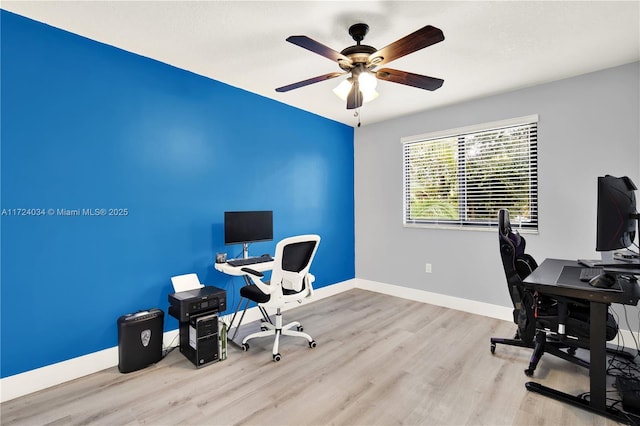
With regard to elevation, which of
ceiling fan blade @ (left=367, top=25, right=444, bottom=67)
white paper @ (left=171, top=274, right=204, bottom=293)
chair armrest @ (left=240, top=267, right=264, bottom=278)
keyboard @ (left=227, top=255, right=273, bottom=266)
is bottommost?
white paper @ (left=171, top=274, right=204, bottom=293)

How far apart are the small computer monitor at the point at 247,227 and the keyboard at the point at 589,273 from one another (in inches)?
111

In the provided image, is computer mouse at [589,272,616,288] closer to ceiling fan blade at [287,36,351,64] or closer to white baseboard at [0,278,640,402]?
white baseboard at [0,278,640,402]

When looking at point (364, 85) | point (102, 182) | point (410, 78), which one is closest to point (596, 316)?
point (410, 78)

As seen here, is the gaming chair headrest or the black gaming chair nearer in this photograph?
the black gaming chair

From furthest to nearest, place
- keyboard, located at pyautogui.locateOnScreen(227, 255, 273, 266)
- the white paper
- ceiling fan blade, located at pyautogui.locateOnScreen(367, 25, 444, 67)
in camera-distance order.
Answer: keyboard, located at pyautogui.locateOnScreen(227, 255, 273, 266) < the white paper < ceiling fan blade, located at pyautogui.locateOnScreen(367, 25, 444, 67)

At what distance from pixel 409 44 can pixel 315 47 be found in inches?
22.9

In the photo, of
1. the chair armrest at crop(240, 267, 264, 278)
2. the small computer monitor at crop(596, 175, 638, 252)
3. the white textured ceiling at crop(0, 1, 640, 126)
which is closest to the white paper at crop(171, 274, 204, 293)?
the chair armrest at crop(240, 267, 264, 278)

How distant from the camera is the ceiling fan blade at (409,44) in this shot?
1708 millimetres

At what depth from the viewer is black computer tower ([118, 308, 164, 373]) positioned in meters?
2.45

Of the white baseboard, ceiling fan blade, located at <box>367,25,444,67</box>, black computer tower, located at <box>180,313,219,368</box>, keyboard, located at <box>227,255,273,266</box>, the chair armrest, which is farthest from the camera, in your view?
keyboard, located at <box>227,255,273,266</box>

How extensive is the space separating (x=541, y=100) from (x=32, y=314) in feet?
16.7

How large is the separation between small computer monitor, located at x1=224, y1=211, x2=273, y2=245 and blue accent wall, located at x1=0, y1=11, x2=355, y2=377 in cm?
23

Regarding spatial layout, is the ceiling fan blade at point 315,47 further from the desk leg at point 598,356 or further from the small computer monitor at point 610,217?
the desk leg at point 598,356

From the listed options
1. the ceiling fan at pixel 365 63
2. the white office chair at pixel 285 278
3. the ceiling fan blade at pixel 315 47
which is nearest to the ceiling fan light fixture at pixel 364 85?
the ceiling fan at pixel 365 63
